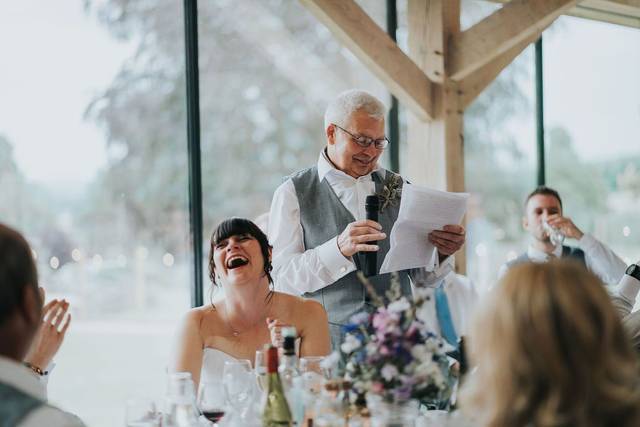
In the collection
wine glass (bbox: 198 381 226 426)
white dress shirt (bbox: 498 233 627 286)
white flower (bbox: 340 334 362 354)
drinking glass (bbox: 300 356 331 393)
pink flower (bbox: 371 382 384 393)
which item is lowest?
wine glass (bbox: 198 381 226 426)

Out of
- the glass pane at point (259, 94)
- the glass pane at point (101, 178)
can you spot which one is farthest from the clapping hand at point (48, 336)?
the glass pane at point (259, 94)

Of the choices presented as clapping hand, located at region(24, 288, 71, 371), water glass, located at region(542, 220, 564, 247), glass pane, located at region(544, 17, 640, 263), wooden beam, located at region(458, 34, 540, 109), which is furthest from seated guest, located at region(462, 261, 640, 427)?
glass pane, located at region(544, 17, 640, 263)

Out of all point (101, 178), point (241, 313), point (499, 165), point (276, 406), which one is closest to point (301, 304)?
point (241, 313)

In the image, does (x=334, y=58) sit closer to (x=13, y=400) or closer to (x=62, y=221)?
(x=62, y=221)

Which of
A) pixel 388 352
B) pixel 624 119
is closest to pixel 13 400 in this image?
pixel 388 352

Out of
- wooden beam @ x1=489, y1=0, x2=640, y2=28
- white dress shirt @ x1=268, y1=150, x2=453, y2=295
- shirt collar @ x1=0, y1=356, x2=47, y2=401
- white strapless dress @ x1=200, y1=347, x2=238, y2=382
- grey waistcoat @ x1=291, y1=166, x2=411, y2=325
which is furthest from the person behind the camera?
wooden beam @ x1=489, y1=0, x2=640, y2=28

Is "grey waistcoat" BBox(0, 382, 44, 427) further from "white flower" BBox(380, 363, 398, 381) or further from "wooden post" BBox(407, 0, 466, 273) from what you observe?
"wooden post" BBox(407, 0, 466, 273)

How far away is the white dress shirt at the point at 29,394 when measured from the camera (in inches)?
57.0

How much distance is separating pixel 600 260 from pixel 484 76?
119 centimetres

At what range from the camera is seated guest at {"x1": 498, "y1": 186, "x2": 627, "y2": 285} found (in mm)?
4730

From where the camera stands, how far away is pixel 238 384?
2295 mm

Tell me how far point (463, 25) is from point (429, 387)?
4.05 meters

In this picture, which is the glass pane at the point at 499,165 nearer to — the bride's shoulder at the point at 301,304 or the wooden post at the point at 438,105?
the wooden post at the point at 438,105

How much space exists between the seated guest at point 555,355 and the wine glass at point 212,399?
1.03 meters
